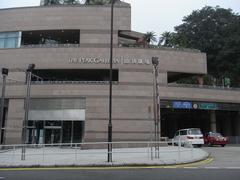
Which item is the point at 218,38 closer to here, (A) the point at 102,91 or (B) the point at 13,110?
(A) the point at 102,91

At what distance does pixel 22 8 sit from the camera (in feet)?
141

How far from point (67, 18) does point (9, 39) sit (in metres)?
7.65

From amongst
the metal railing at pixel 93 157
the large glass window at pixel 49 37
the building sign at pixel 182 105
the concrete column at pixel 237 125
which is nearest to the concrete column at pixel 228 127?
the concrete column at pixel 237 125

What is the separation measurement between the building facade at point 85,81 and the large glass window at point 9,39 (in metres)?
0.12

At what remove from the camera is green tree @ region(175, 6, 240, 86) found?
2534 inches

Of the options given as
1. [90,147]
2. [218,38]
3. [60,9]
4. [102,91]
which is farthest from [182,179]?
[218,38]

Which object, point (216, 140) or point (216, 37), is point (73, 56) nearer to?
point (216, 140)

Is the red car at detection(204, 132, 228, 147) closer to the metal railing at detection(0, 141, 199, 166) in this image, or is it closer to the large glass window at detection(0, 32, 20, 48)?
the metal railing at detection(0, 141, 199, 166)

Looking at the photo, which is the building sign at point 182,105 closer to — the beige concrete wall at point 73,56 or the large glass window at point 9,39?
the beige concrete wall at point 73,56

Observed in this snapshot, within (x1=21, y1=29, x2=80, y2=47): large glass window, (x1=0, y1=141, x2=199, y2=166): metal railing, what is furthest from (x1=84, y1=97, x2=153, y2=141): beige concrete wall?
(x1=0, y1=141, x2=199, y2=166): metal railing

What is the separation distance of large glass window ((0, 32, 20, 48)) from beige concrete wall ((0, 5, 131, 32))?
0.61 metres

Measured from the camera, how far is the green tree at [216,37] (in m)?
64.4

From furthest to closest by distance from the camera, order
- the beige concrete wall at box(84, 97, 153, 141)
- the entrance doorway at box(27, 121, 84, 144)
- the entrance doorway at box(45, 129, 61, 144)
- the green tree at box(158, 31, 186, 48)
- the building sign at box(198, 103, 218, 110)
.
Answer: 1. the green tree at box(158, 31, 186, 48)
2. the building sign at box(198, 103, 218, 110)
3. the entrance doorway at box(45, 129, 61, 144)
4. the entrance doorway at box(27, 121, 84, 144)
5. the beige concrete wall at box(84, 97, 153, 141)

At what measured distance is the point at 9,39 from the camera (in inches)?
1689
